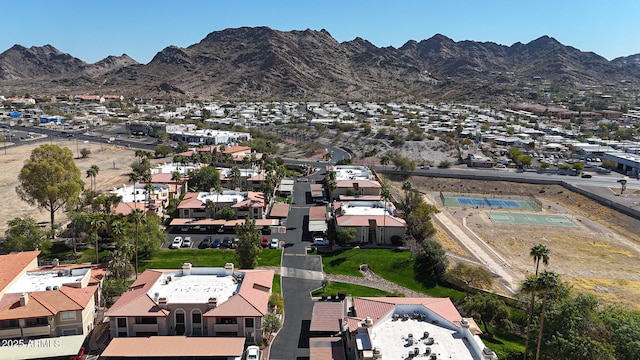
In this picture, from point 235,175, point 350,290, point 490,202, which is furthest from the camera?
point 490,202

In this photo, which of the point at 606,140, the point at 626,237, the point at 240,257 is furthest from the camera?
the point at 606,140

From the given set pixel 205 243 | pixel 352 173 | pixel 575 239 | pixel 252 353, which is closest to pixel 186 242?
pixel 205 243

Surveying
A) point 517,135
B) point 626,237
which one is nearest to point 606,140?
point 517,135

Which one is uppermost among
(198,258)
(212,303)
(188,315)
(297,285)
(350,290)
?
(212,303)

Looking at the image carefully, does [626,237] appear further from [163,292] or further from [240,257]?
[163,292]

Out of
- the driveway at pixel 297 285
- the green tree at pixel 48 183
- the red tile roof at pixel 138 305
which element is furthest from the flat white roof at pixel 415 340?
the green tree at pixel 48 183

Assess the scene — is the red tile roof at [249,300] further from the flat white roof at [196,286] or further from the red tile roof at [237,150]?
the red tile roof at [237,150]

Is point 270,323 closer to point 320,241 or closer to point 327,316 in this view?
point 327,316
